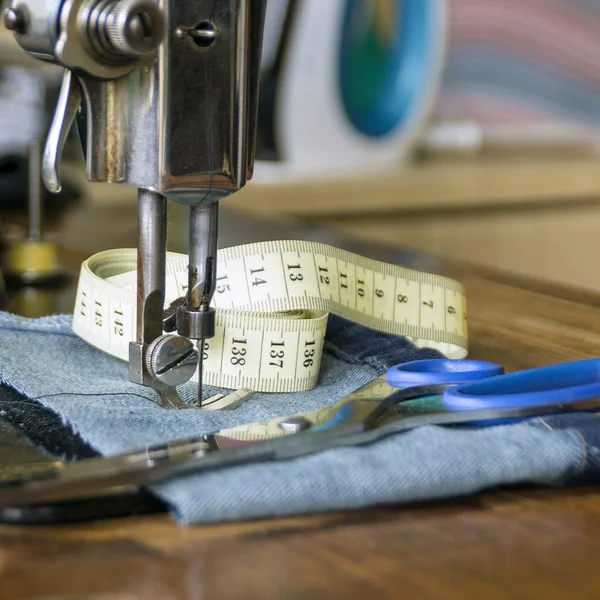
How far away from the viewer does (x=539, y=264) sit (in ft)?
6.91

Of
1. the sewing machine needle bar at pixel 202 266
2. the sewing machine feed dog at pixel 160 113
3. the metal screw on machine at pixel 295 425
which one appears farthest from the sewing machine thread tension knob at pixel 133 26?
the metal screw on machine at pixel 295 425

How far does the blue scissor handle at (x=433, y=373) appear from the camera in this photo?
636 mm

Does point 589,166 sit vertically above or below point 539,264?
above

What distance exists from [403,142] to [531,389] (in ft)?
4.39

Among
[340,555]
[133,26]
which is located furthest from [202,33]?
[340,555]

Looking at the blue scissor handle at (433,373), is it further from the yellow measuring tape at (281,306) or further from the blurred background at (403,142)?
the blurred background at (403,142)

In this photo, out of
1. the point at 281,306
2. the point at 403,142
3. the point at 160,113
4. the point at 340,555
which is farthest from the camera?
the point at 403,142

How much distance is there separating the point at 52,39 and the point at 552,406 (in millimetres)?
333

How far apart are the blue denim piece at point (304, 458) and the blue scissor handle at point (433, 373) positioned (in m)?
0.05

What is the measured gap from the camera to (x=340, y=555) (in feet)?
1.51

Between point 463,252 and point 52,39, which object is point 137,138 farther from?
point 463,252

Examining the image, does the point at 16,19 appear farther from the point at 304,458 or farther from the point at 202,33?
the point at 304,458

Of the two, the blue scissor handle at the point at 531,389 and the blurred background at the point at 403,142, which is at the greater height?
the blue scissor handle at the point at 531,389

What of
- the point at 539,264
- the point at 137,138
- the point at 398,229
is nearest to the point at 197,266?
the point at 137,138
